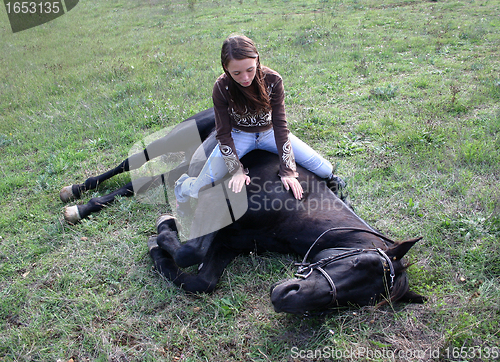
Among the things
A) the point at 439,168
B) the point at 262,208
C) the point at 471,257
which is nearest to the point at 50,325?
the point at 262,208

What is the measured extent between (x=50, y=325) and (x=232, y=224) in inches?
63.8

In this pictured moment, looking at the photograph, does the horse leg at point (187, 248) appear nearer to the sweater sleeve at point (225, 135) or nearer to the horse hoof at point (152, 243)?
the horse hoof at point (152, 243)

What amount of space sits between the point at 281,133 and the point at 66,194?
2717 millimetres

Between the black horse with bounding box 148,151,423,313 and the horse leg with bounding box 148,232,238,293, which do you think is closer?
the black horse with bounding box 148,151,423,313

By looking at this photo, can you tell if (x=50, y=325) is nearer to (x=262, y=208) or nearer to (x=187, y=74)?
(x=262, y=208)

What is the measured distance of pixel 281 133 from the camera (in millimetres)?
2967

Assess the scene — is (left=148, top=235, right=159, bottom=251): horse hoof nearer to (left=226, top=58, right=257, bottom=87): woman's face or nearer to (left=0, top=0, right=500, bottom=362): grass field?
(left=0, top=0, right=500, bottom=362): grass field

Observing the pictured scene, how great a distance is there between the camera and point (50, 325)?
253 cm

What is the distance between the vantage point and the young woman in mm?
2490

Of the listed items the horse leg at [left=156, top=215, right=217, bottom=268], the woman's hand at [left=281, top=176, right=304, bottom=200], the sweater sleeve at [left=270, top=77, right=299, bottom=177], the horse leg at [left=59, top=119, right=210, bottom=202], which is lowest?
the horse leg at [left=156, top=215, right=217, bottom=268]

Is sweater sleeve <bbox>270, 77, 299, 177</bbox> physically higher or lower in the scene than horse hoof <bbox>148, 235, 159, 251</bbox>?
higher

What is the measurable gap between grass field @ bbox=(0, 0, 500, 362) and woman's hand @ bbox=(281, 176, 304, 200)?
0.59 meters

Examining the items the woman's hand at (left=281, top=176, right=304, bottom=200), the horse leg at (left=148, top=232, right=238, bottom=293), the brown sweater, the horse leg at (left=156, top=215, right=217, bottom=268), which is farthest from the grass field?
the brown sweater

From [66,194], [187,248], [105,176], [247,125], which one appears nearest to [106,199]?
[105,176]
